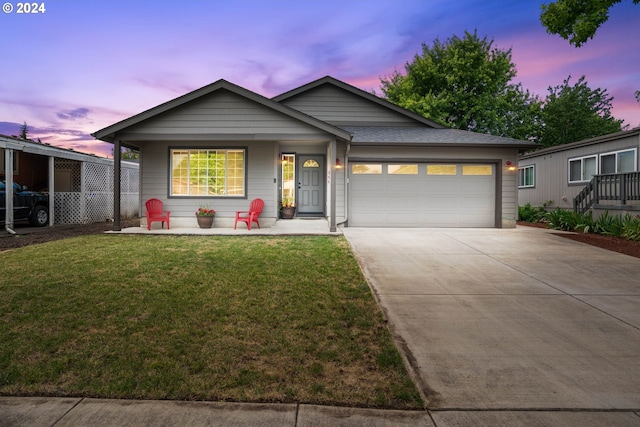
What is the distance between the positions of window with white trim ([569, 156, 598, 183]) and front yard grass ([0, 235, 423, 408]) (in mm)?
12602

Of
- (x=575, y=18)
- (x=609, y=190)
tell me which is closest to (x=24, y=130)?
(x=575, y=18)

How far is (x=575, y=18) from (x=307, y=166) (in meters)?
8.21

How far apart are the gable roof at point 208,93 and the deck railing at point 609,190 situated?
338 inches

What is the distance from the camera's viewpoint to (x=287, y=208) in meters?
12.4

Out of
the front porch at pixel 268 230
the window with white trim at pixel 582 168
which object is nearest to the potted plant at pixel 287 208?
the front porch at pixel 268 230

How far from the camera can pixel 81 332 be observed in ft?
10.9

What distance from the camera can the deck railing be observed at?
10.9 m

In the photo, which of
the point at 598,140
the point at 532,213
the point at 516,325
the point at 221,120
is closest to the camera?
the point at 516,325

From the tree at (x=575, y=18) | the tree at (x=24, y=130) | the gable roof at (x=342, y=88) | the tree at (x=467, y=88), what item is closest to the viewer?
the tree at (x=575, y=18)

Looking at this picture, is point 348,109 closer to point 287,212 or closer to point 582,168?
point 287,212

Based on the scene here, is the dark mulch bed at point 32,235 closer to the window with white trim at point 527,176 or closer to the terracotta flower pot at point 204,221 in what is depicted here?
the terracotta flower pot at point 204,221

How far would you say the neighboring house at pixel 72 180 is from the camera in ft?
39.4

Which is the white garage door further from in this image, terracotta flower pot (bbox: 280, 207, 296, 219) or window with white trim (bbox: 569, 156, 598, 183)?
window with white trim (bbox: 569, 156, 598, 183)

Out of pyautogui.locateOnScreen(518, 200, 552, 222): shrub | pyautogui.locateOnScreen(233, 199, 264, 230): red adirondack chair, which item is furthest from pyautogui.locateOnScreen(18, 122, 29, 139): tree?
pyautogui.locateOnScreen(518, 200, 552, 222): shrub
